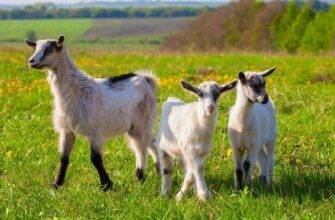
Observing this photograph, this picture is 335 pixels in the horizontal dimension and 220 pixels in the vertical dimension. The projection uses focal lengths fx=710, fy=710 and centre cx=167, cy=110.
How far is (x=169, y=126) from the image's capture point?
8.27 m

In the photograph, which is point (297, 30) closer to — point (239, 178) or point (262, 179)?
point (262, 179)

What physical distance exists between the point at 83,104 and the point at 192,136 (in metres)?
1.52

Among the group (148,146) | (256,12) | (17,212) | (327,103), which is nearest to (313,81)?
(327,103)

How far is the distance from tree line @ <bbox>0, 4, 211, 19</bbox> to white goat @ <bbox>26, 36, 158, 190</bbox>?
133065 millimetres

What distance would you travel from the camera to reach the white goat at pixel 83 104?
8422 mm

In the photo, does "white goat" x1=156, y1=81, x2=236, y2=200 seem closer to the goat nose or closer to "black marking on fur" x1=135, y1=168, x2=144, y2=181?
the goat nose

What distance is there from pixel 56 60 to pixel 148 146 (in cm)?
190

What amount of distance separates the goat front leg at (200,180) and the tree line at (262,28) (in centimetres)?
6802

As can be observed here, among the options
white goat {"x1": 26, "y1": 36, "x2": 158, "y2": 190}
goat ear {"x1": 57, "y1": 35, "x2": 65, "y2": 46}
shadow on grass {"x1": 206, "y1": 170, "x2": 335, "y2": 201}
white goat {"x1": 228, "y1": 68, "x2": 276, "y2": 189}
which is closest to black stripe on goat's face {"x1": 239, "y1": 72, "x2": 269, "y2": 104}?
white goat {"x1": 228, "y1": 68, "x2": 276, "y2": 189}

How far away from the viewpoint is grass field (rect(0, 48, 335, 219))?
23.5 ft

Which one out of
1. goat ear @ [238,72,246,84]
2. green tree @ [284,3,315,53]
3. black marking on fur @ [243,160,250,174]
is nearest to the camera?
goat ear @ [238,72,246,84]

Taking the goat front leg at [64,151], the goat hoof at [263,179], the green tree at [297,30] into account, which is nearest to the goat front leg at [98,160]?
the goat front leg at [64,151]

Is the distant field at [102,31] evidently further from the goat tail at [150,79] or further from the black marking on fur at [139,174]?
the black marking on fur at [139,174]

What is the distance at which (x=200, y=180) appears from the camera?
7703 millimetres
